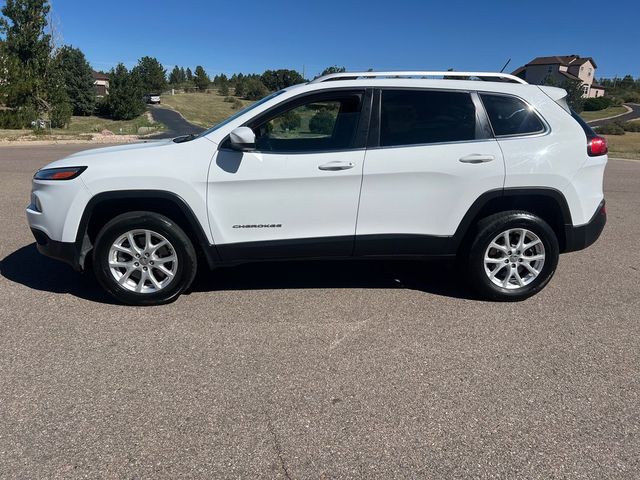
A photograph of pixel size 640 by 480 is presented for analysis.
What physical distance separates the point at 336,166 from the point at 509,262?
5.76ft

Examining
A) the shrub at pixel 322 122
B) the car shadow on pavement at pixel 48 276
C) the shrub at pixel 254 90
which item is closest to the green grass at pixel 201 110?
the shrub at pixel 254 90

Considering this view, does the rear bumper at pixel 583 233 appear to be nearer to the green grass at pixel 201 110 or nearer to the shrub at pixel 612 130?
the shrub at pixel 612 130

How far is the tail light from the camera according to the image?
4.23m

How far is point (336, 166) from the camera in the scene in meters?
3.98

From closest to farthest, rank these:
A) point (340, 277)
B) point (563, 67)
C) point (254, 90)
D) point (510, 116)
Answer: point (510, 116)
point (340, 277)
point (254, 90)
point (563, 67)

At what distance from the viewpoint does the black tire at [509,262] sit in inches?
166

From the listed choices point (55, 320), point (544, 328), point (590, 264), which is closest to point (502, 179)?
point (544, 328)

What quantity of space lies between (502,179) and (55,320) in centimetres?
380

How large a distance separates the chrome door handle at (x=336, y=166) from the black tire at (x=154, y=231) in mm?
1287

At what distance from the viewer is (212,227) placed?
4.04 metres

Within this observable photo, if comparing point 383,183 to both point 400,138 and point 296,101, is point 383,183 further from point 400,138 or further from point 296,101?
point 296,101

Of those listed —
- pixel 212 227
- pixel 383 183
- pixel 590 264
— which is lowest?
pixel 590 264

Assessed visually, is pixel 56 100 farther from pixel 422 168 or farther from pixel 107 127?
pixel 422 168

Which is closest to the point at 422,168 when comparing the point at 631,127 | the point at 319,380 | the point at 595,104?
the point at 319,380
